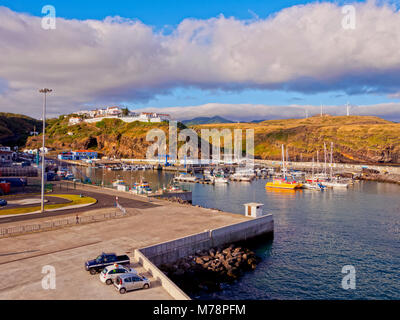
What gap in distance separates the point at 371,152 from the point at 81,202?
183 meters

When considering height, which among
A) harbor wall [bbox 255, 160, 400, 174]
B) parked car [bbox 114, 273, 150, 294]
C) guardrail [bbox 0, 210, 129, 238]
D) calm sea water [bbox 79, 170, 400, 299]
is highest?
harbor wall [bbox 255, 160, 400, 174]

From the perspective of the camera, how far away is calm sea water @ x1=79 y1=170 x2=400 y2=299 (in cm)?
2980

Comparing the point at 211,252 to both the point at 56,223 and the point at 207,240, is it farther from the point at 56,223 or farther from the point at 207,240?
the point at 56,223

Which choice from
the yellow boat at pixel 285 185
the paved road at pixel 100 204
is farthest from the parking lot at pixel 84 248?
the yellow boat at pixel 285 185

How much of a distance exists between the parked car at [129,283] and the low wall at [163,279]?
1.14 metres

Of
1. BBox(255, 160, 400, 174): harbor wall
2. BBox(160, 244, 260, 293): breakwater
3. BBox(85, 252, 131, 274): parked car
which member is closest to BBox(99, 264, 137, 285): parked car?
BBox(85, 252, 131, 274): parked car

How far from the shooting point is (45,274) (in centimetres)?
2328

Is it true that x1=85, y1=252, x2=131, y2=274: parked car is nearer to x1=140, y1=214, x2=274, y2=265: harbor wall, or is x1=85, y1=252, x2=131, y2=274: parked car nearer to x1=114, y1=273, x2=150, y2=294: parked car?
x1=114, y1=273, x2=150, y2=294: parked car

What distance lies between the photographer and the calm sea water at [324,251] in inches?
1173

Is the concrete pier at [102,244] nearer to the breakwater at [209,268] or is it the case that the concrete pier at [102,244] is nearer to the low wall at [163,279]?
the low wall at [163,279]

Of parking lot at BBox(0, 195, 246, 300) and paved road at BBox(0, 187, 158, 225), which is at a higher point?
paved road at BBox(0, 187, 158, 225)

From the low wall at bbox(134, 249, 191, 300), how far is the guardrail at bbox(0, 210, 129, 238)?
574 inches

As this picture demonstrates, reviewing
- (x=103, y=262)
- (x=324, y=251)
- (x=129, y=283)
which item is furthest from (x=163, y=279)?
(x=324, y=251)
